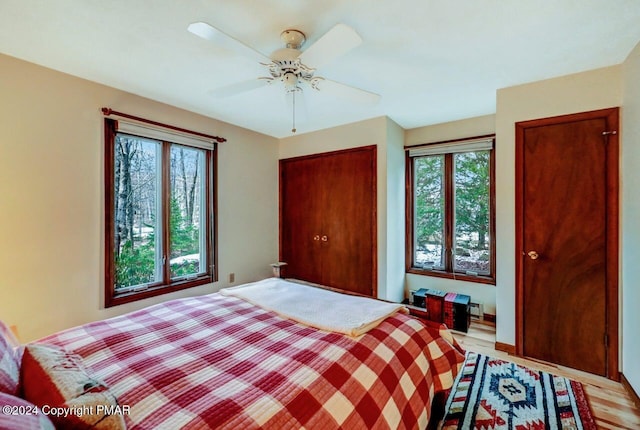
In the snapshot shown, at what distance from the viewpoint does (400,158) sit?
3631 mm

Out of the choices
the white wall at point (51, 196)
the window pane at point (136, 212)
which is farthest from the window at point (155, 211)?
the white wall at point (51, 196)

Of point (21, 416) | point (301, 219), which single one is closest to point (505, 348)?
point (301, 219)

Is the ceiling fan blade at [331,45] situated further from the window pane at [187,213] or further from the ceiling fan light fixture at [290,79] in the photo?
the window pane at [187,213]

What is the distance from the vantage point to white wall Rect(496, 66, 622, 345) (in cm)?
229

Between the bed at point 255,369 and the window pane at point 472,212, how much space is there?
197 centimetres

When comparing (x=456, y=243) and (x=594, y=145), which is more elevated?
(x=594, y=145)

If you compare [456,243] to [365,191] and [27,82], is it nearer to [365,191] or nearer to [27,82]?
[365,191]

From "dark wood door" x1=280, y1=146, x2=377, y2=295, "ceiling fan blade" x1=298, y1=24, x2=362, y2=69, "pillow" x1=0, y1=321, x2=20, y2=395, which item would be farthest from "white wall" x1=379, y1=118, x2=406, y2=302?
"pillow" x1=0, y1=321, x2=20, y2=395

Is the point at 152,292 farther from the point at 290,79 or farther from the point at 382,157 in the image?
the point at 382,157

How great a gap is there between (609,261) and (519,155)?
1041mm

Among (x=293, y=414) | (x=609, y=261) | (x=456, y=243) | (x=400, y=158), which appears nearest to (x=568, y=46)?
(x=609, y=261)

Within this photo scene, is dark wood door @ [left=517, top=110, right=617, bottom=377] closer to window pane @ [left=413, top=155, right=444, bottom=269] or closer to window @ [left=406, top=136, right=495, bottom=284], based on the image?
window @ [left=406, top=136, right=495, bottom=284]

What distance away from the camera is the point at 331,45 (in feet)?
4.76

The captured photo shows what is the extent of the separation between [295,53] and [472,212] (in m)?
2.74
